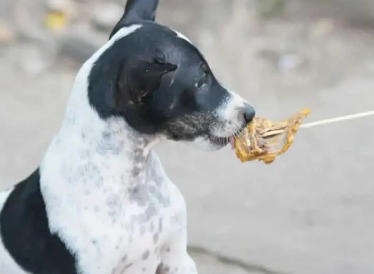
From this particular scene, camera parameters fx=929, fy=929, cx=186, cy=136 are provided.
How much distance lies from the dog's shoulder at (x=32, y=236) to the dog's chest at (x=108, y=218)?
0.13 feet

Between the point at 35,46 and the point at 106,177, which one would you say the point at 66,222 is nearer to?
the point at 106,177

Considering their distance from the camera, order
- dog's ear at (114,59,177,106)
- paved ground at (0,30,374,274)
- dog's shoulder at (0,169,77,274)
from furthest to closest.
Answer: paved ground at (0,30,374,274) < dog's shoulder at (0,169,77,274) < dog's ear at (114,59,177,106)

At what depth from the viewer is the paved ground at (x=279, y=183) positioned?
4117mm

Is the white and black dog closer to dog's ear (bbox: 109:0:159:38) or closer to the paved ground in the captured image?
dog's ear (bbox: 109:0:159:38)

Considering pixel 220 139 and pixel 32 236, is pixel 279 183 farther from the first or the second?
pixel 32 236

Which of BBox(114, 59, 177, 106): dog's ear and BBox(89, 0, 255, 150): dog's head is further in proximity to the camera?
BBox(89, 0, 255, 150): dog's head

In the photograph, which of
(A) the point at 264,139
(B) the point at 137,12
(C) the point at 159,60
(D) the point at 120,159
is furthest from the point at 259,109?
(C) the point at 159,60

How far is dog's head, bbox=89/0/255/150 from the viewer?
9.19 feet

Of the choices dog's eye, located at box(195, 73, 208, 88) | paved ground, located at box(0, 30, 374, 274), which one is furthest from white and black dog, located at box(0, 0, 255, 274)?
paved ground, located at box(0, 30, 374, 274)

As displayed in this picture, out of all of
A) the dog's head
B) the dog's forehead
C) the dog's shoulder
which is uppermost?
the dog's forehead

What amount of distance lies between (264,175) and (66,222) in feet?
6.24

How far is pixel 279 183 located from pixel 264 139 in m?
1.56

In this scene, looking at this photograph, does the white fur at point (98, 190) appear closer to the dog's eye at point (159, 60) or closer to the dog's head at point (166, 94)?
the dog's head at point (166, 94)

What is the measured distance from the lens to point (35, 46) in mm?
6234
